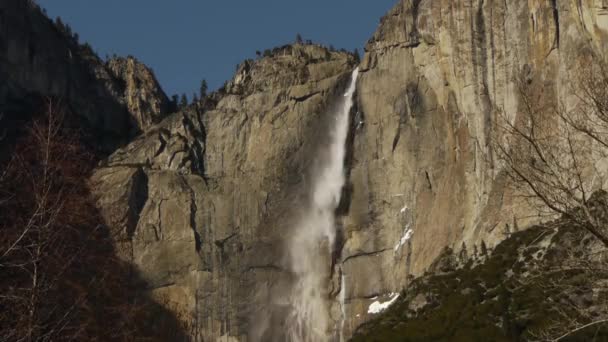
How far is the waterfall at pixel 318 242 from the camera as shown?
74.4 metres

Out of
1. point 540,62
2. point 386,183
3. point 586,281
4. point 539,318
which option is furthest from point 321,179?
point 586,281

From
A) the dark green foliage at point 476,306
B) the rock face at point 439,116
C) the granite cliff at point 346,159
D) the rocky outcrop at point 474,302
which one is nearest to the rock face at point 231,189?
the granite cliff at point 346,159

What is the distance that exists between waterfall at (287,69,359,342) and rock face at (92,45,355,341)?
118cm

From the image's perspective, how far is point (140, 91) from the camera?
105 metres

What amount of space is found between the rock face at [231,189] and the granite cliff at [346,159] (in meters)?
0.12

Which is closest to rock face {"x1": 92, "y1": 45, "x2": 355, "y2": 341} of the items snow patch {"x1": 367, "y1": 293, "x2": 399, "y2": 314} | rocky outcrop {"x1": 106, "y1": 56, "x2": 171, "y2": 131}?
snow patch {"x1": 367, "y1": 293, "x2": 399, "y2": 314}

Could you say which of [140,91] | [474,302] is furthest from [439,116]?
[140,91]

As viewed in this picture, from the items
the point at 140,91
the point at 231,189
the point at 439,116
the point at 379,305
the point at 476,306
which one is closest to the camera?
the point at 476,306

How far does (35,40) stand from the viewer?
9362 centimetres

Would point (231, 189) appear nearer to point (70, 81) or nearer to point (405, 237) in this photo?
point (405, 237)

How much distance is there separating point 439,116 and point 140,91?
147 feet

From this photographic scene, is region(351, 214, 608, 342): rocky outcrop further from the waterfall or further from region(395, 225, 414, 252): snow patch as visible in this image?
the waterfall

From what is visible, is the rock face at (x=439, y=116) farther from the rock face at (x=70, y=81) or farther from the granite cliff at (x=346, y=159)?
the rock face at (x=70, y=81)

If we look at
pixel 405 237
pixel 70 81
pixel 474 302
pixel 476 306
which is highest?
pixel 70 81
